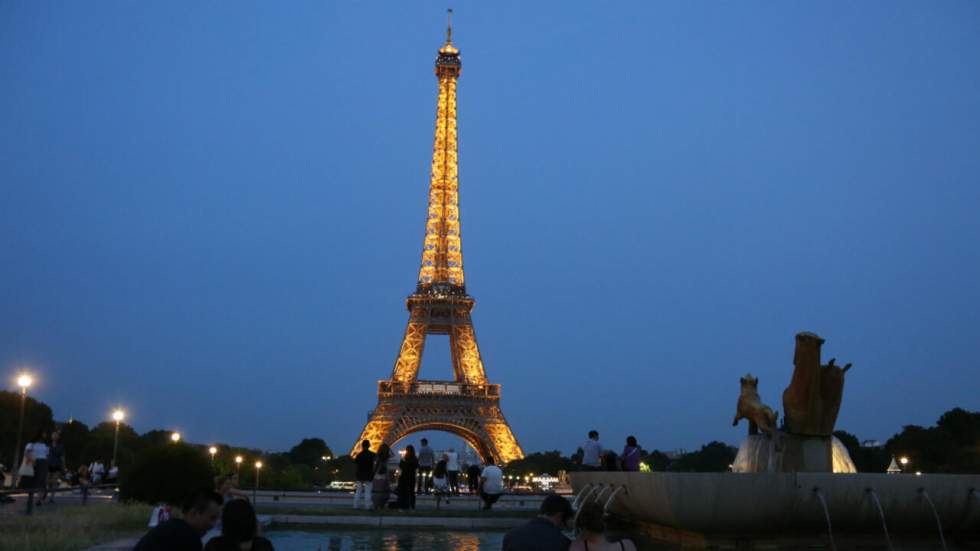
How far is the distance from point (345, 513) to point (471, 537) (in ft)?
13.3

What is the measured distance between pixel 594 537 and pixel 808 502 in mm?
7809

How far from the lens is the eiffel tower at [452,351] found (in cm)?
6366

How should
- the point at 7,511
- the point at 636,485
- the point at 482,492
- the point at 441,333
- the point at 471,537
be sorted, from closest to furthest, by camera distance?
1. the point at 636,485
2. the point at 471,537
3. the point at 7,511
4. the point at 482,492
5. the point at 441,333

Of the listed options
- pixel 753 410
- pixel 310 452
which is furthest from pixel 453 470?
pixel 310 452

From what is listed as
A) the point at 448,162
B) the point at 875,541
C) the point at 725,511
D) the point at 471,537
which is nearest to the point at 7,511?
the point at 471,537

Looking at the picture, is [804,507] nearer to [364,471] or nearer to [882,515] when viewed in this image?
[882,515]

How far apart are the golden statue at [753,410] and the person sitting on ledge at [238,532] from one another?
40.3ft

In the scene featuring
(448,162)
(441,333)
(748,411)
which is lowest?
(748,411)

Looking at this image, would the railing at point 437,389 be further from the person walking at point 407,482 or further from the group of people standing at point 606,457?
the group of people standing at point 606,457

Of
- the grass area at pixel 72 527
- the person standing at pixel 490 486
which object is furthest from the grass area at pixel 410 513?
the grass area at pixel 72 527

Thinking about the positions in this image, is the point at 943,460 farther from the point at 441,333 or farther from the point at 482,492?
the point at 482,492

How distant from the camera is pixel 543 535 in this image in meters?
7.27

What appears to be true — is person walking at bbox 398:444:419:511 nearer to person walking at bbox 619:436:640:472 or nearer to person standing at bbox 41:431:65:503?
person walking at bbox 619:436:640:472

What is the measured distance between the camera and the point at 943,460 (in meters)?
61.9
